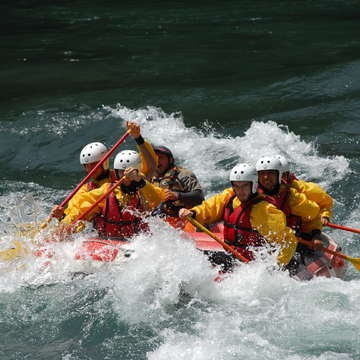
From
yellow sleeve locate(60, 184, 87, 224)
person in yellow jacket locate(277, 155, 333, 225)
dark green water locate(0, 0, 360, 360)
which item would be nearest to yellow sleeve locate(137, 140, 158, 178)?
yellow sleeve locate(60, 184, 87, 224)

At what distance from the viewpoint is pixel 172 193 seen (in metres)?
8.86

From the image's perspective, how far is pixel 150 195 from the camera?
8406mm

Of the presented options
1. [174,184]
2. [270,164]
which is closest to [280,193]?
[270,164]

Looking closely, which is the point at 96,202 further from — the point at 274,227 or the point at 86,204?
the point at 274,227

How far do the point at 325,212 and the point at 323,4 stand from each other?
723 inches

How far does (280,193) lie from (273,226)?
76cm

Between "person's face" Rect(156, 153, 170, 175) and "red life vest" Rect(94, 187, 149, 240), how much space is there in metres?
1.06

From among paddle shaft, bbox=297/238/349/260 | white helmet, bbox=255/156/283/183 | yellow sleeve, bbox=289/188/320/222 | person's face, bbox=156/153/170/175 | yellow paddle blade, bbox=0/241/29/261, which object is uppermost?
white helmet, bbox=255/156/283/183

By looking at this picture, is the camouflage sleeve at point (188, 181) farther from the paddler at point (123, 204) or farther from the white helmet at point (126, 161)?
the white helmet at point (126, 161)

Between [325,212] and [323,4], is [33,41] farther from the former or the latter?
[325,212]

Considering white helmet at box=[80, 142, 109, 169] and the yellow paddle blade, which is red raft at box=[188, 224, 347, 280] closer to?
white helmet at box=[80, 142, 109, 169]

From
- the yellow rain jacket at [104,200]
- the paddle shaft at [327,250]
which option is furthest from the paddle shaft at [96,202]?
the paddle shaft at [327,250]

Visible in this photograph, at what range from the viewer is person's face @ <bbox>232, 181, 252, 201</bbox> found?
24.9ft

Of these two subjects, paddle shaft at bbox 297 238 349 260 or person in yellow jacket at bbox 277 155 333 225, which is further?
person in yellow jacket at bbox 277 155 333 225
